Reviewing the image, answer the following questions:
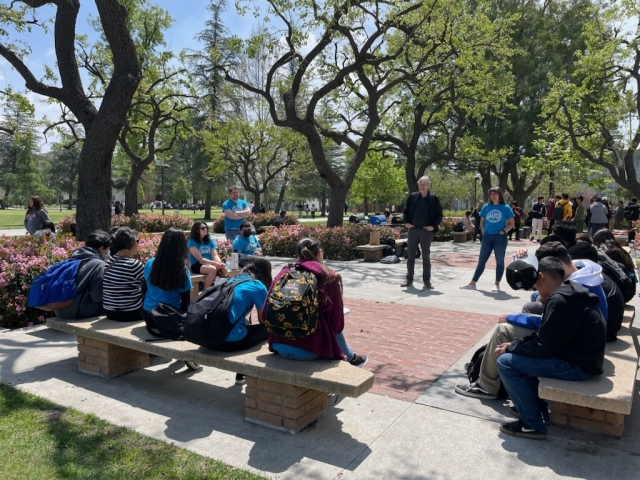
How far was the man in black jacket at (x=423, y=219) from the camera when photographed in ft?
28.6

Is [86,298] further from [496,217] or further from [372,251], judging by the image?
[372,251]

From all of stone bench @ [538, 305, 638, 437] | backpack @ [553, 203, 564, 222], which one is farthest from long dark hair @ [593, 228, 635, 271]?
backpack @ [553, 203, 564, 222]

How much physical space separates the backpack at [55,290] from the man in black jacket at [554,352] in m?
3.98

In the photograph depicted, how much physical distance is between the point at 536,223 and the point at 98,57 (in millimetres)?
21165

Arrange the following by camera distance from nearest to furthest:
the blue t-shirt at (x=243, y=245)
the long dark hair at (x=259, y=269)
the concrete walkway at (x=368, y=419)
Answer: the concrete walkway at (x=368, y=419)
the long dark hair at (x=259, y=269)
the blue t-shirt at (x=243, y=245)

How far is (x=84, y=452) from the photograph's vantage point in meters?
3.13

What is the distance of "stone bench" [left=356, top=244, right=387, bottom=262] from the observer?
40.9ft

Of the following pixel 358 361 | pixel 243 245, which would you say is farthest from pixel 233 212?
pixel 358 361

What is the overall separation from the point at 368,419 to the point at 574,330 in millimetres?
1565

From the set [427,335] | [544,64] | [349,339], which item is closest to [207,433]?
[349,339]

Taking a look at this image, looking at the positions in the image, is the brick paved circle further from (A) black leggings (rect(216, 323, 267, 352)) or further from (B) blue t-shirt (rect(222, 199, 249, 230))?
(B) blue t-shirt (rect(222, 199, 249, 230))

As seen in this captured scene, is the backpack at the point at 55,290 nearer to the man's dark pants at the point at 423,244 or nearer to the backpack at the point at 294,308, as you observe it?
the backpack at the point at 294,308

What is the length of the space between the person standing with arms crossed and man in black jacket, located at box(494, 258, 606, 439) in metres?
6.70

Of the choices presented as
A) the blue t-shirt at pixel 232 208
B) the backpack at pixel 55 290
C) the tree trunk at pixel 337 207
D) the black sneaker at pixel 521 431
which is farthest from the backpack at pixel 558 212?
the backpack at pixel 55 290
